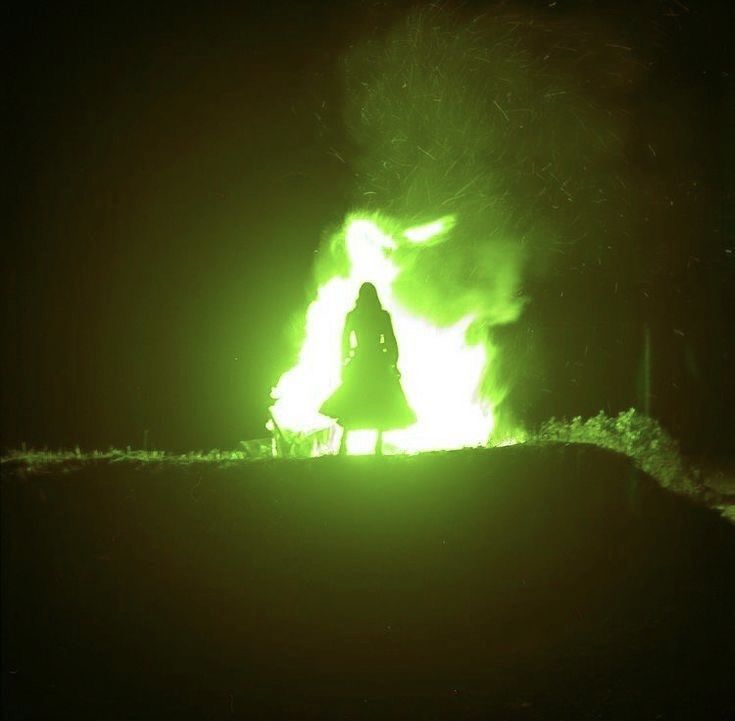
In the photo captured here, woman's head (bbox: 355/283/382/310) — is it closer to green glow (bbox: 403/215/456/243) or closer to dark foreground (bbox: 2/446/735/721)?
green glow (bbox: 403/215/456/243)

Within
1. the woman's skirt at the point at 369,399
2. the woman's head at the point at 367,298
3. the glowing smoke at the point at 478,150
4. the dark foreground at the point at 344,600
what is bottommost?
the dark foreground at the point at 344,600

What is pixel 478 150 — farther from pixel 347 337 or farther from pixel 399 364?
pixel 347 337

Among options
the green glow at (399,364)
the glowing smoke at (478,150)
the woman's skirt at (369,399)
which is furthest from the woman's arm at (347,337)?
the glowing smoke at (478,150)

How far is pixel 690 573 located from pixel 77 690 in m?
5.01

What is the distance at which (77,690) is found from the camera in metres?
4.99

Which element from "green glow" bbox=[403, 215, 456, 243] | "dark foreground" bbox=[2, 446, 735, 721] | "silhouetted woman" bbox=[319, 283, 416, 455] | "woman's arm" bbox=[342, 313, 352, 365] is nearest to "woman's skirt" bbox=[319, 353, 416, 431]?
"silhouetted woman" bbox=[319, 283, 416, 455]

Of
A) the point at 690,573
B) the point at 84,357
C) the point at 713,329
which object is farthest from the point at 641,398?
the point at 84,357

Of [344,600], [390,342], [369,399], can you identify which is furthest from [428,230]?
[344,600]

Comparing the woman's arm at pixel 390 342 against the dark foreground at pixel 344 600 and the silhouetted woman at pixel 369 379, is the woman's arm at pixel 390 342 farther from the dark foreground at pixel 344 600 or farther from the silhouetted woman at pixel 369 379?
the dark foreground at pixel 344 600

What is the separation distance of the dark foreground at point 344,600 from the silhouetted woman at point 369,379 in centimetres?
152

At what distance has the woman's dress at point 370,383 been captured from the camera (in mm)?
7574

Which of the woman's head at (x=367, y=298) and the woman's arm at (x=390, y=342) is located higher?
the woman's head at (x=367, y=298)

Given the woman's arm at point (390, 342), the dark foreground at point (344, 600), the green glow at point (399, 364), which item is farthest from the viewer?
the green glow at point (399, 364)

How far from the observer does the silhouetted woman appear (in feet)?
24.9
